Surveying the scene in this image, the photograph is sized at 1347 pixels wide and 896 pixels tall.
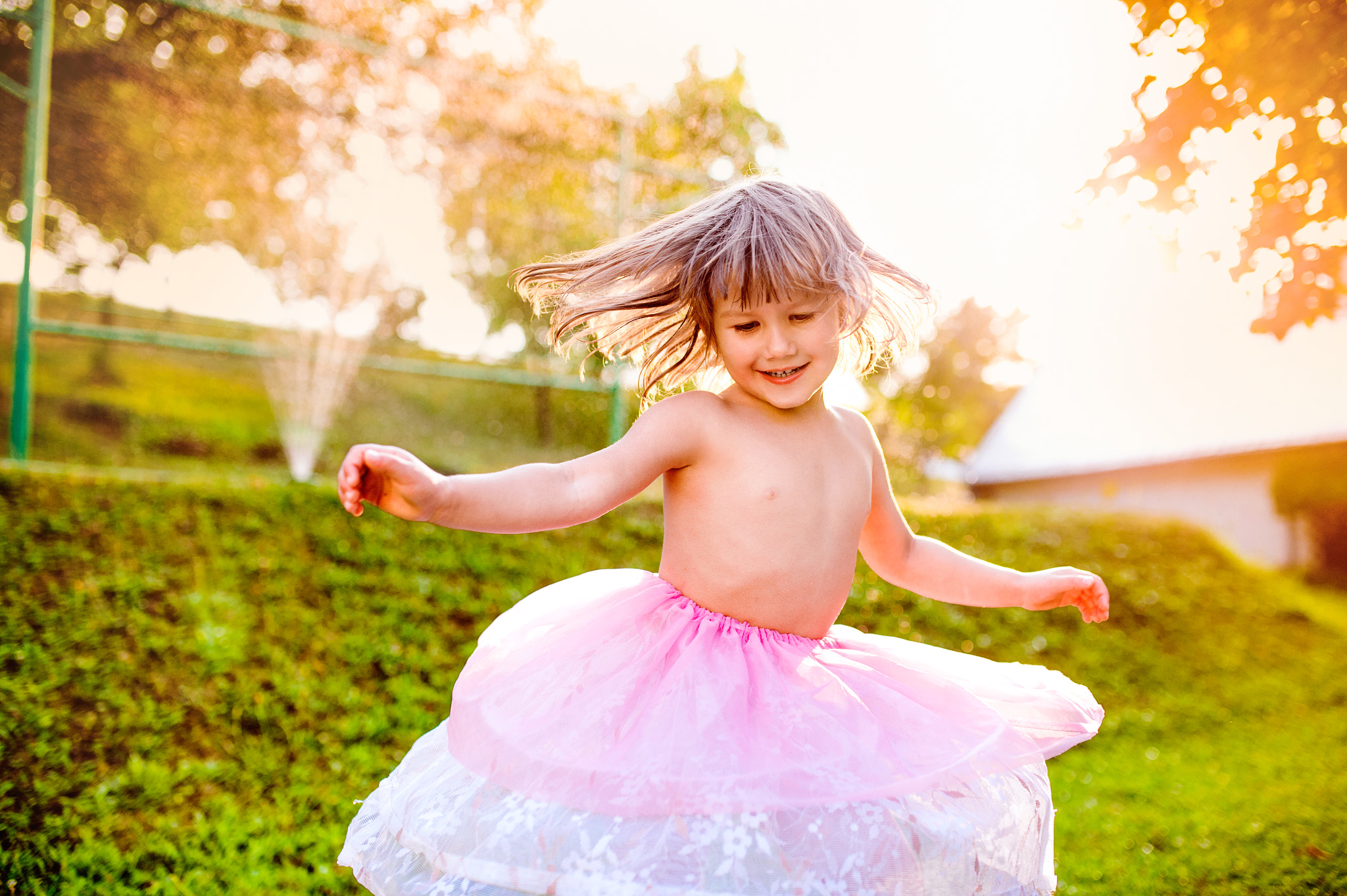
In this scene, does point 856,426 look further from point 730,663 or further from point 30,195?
point 30,195

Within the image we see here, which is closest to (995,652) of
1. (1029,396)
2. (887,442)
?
(887,442)

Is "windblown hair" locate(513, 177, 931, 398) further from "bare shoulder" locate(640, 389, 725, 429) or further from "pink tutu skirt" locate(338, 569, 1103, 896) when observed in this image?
"pink tutu skirt" locate(338, 569, 1103, 896)

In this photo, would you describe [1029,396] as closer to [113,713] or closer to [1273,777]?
[1273,777]

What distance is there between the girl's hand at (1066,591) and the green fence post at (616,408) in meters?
4.70

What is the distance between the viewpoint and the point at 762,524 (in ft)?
5.09

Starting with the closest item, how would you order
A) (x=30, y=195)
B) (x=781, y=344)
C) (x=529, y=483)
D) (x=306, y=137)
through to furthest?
(x=529, y=483) → (x=781, y=344) → (x=30, y=195) → (x=306, y=137)

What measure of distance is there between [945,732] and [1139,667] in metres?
5.30

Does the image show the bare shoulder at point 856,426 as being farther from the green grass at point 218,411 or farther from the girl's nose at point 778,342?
the green grass at point 218,411

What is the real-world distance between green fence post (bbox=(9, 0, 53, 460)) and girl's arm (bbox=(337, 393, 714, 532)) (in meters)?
4.57

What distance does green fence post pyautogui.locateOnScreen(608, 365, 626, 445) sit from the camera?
646 centimetres

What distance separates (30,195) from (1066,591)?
220 inches

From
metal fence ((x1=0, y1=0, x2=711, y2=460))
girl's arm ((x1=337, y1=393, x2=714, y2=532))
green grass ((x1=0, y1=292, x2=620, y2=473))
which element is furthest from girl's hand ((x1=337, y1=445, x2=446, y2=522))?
green grass ((x1=0, y1=292, x2=620, y2=473))

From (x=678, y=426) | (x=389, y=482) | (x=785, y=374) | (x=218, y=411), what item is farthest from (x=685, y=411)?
(x=218, y=411)

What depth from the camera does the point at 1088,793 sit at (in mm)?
4309
